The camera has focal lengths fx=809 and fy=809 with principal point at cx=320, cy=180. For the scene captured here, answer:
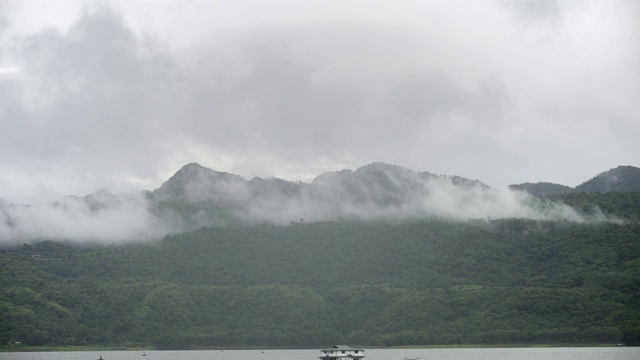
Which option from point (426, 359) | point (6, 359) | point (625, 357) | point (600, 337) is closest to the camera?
point (625, 357)

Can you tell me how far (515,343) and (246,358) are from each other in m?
65.6

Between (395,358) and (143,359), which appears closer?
(395,358)

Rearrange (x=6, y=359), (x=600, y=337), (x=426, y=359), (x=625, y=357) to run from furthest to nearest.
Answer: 1. (x=600, y=337)
2. (x=6, y=359)
3. (x=426, y=359)
4. (x=625, y=357)

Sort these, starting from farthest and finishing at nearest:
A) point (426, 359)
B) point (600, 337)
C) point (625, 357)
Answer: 1. point (600, 337)
2. point (426, 359)
3. point (625, 357)

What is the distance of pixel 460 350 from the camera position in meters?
199

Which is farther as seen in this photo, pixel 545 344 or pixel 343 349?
pixel 545 344

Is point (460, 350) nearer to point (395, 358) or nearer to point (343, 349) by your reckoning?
point (395, 358)

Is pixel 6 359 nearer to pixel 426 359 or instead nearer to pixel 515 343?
pixel 426 359

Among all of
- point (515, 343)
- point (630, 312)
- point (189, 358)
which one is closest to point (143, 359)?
point (189, 358)

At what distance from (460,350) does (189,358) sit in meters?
66.3

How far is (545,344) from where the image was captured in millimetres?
196000

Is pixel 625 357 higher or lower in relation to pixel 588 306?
lower

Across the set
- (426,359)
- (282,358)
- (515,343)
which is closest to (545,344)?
(515,343)

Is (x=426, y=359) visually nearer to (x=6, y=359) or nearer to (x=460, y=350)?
(x=460, y=350)
